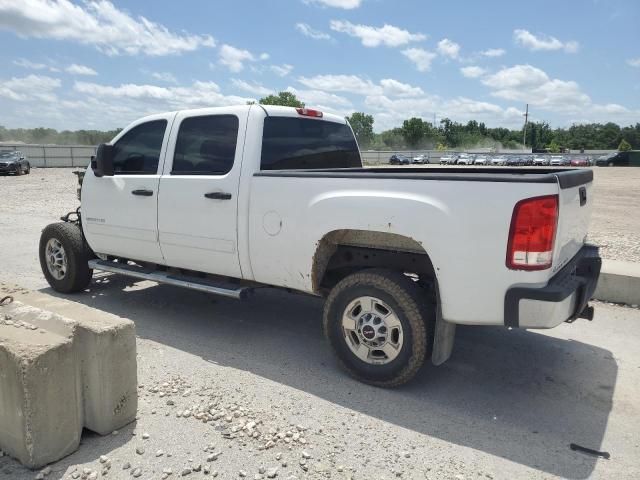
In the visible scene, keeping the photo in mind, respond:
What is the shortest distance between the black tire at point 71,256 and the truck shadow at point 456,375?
187 mm

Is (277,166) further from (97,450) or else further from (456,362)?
(97,450)

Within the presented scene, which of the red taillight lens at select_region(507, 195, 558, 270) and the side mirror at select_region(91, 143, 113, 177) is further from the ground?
the side mirror at select_region(91, 143, 113, 177)

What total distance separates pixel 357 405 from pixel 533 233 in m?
1.62

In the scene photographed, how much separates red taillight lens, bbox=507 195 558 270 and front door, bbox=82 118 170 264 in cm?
325

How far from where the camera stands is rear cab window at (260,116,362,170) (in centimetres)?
459

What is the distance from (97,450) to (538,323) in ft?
8.83

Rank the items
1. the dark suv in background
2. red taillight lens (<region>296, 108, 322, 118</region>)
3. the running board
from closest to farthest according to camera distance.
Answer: the running board → red taillight lens (<region>296, 108, 322, 118</region>) → the dark suv in background

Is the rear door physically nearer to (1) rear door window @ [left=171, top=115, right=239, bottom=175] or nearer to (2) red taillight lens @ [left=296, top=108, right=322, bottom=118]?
(1) rear door window @ [left=171, top=115, right=239, bottom=175]

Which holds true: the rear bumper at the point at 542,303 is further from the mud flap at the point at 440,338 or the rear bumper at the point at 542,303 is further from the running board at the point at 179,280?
the running board at the point at 179,280

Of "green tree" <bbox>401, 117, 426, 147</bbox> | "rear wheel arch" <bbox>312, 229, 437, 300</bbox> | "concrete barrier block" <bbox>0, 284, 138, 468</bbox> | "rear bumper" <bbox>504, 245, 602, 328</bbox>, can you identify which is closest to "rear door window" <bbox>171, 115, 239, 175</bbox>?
"rear wheel arch" <bbox>312, 229, 437, 300</bbox>

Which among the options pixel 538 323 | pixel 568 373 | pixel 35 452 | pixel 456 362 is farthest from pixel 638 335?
pixel 35 452

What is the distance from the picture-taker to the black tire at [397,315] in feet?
11.9

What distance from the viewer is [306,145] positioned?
4.98m

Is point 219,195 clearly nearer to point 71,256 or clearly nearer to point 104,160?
point 104,160
